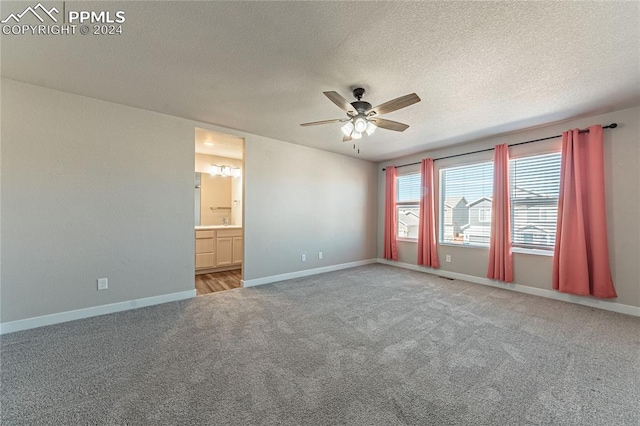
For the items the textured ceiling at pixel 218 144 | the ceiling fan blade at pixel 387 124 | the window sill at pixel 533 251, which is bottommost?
the window sill at pixel 533 251

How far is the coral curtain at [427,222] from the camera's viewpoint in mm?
4695

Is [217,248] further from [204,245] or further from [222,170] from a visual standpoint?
[222,170]

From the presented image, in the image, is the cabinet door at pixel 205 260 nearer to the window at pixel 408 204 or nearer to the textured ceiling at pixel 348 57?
the textured ceiling at pixel 348 57

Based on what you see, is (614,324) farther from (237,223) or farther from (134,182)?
(237,223)

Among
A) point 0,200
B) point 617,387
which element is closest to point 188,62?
point 0,200

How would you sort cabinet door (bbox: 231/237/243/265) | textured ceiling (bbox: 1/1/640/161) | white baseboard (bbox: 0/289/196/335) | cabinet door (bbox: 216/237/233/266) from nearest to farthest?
textured ceiling (bbox: 1/1/640/161) → white baseboard (bbox: 0/289/196/335) → cabinet door (bbox: 216/237/233/266) → cabinet door (bbox: 231/237/243/265)

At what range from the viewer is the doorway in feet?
13.8

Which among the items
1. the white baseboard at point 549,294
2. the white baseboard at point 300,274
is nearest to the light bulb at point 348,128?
the white baseboard at point 300,274

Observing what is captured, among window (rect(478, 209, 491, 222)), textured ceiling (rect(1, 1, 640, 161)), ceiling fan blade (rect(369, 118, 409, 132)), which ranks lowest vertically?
window (rect(478, 209, 491, 222))

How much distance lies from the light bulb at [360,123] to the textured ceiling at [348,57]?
0.34 meters

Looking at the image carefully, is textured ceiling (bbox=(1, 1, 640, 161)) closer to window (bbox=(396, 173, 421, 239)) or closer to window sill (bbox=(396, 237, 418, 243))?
window (bbox=(396, 173, 421, 239))

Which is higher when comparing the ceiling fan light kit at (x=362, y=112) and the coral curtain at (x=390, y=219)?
the ceiling fan light kit at (x=362, y=112)

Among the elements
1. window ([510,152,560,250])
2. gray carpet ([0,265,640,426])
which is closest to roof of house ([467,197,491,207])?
window ([510,152,560,250])

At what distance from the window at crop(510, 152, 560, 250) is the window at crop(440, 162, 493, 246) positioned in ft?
1.20
